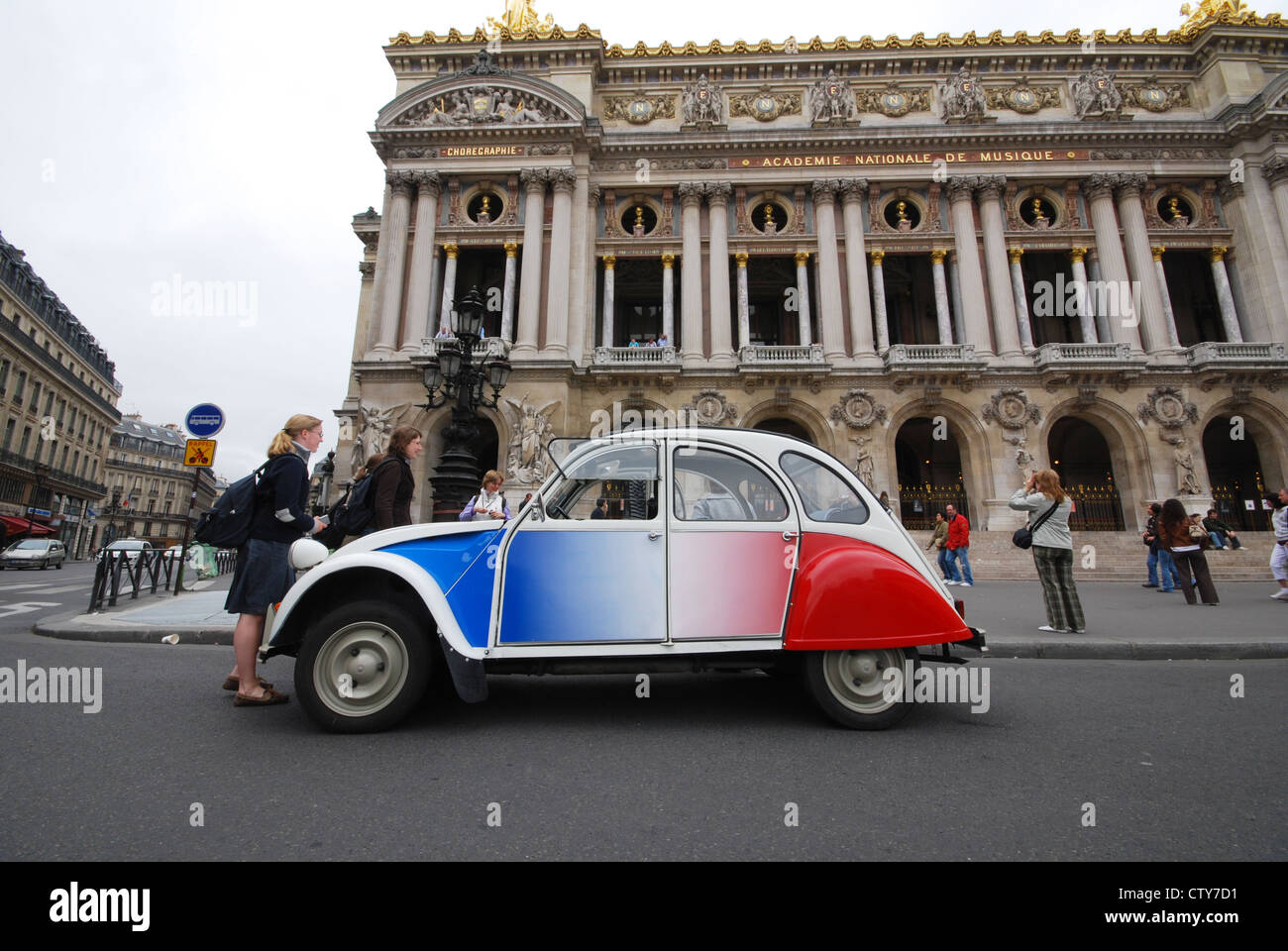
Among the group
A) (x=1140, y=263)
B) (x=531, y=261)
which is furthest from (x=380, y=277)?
(x=1140, y=263)

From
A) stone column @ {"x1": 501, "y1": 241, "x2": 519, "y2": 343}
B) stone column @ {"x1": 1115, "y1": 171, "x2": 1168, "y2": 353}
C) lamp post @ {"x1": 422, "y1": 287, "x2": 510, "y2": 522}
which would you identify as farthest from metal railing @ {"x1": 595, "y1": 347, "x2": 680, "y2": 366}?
stone column @ {"x1": 1115, "y1": 171, "x2": 1168, "y2": 353}

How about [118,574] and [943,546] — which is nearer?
[118,574]

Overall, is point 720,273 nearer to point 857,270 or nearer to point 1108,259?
point 857,270

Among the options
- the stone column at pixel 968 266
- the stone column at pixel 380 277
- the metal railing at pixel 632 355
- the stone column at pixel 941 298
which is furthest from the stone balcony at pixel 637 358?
the stone column at pixel 968 266

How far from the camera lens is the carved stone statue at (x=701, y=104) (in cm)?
2400

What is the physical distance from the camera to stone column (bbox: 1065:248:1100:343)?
22372 millimetres

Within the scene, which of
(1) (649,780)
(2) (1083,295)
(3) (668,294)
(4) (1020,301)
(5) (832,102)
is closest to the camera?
(1) (649,780)

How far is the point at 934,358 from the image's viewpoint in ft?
68.4

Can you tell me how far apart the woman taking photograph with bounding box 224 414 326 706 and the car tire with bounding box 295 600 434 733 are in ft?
2.79

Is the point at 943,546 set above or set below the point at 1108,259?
below

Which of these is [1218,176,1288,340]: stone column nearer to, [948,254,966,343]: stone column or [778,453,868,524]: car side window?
[948,254,966,343]: stone column

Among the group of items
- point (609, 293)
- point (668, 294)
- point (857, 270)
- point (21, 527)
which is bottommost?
point (21, 527)

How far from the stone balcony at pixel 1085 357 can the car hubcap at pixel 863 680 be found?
21.4 meters

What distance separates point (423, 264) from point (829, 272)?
51.4ft
